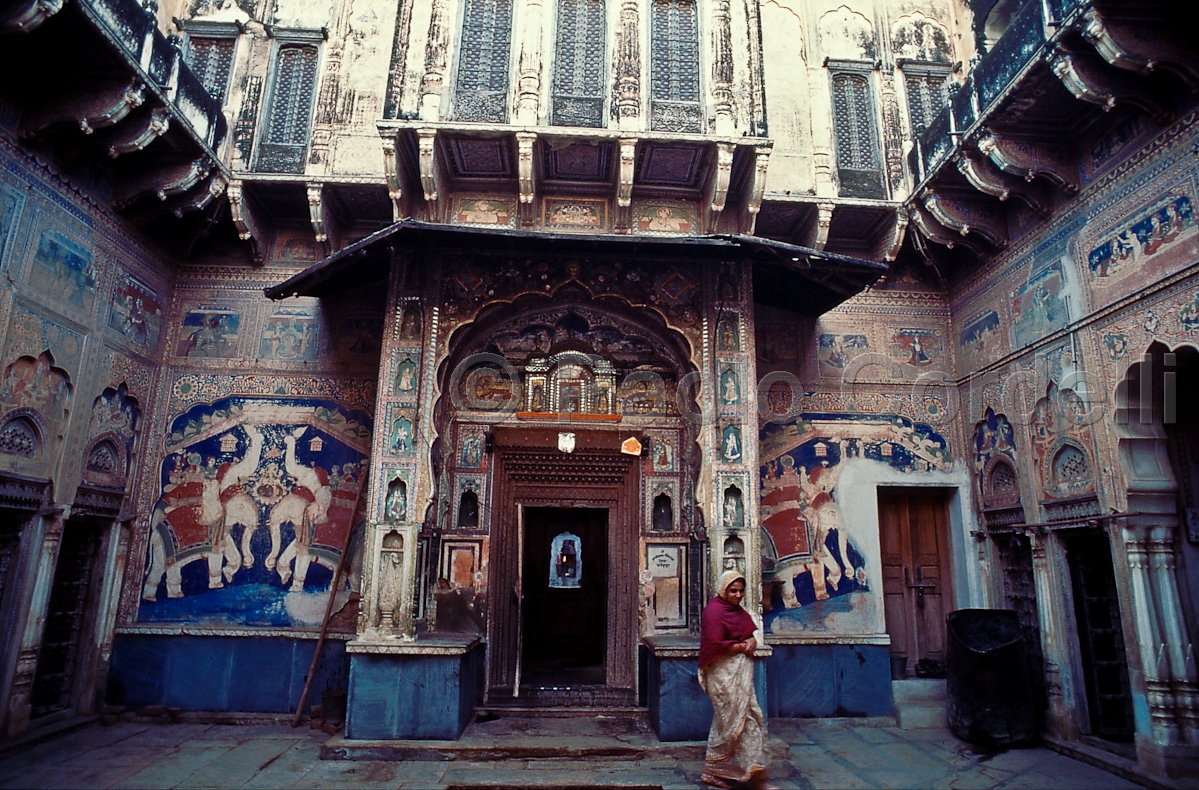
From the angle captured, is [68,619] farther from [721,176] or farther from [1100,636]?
[1100,636]

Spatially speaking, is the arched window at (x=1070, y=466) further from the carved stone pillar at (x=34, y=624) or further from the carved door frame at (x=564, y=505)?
the carved stone pillar at (x=34, y=624)

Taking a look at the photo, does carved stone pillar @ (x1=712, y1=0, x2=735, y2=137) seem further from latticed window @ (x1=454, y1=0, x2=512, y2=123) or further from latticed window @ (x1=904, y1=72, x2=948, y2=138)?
latticed window @ (x1=904, y1=72, x2=948, y2=138)

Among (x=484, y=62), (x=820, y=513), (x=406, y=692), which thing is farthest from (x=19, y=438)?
(x=820, y=513)

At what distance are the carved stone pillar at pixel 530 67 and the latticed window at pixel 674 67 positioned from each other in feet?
4.43

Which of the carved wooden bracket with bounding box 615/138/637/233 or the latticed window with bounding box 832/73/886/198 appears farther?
the latticed window with bounding box 832/73/886/198

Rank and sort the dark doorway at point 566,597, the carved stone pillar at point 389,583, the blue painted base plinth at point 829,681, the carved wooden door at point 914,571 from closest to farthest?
the carved stone pillar at point 389,583
the blue painted base plinth at point 829,681
the carved wooden door at point 914,571
the dark doorway at point 566,597

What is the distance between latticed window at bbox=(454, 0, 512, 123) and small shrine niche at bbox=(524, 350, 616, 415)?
9.50 feet

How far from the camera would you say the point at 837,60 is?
389 inches

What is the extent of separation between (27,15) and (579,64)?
5346 mm

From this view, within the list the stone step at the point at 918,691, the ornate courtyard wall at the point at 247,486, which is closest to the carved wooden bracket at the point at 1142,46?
the stone step at the point at 918,691

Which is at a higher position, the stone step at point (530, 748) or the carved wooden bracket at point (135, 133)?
the carved wooden bracket at point (135, 133)

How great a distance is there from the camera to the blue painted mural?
26.7 ft

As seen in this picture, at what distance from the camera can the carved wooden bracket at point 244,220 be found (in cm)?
Answer: 853

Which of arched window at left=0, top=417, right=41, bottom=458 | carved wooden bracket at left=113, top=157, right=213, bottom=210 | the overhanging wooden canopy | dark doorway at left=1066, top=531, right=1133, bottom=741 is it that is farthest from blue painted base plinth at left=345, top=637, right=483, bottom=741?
dark doorway at left=1066, top=531, right=1133, bottom=741
